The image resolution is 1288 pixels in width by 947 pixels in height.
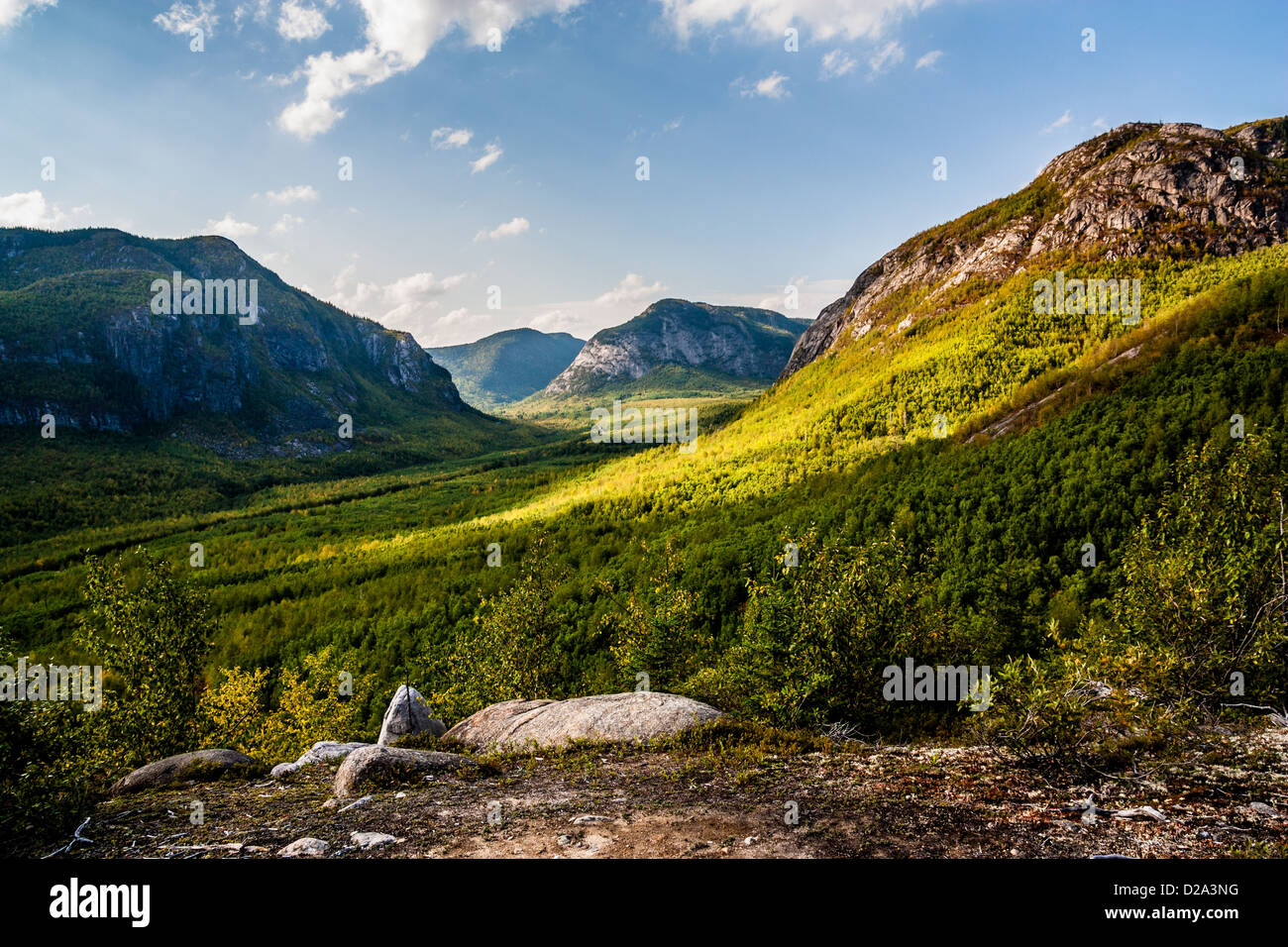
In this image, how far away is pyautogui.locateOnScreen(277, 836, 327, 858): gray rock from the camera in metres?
7.56

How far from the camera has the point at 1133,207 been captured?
6469cm

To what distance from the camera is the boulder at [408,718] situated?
21219mm

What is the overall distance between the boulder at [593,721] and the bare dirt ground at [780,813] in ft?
7.83

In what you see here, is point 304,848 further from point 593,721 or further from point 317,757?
point 317,757

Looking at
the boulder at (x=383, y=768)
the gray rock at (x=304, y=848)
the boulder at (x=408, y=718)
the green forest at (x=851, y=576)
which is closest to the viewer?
the gray rock at (x=304, y=848)

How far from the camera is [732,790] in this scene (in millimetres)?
9633

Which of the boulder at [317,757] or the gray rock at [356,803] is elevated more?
the gray rock at [356,803]

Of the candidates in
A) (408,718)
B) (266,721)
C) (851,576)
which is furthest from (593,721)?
(266,721)

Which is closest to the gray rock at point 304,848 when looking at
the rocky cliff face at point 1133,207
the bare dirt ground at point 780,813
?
the bare dirt ground at point 780,813

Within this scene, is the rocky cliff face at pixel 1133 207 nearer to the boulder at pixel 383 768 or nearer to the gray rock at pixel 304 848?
the boulder at pixel 383 768

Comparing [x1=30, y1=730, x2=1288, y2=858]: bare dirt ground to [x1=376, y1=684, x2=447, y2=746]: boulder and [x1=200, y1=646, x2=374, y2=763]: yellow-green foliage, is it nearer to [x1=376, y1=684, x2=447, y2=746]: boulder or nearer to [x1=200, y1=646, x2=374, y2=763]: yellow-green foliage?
[x1=376, y1=684, x2=447, y2=746]: boulder

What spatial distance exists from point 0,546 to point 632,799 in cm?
13219

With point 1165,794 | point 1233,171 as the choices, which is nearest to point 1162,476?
point 1165,794
